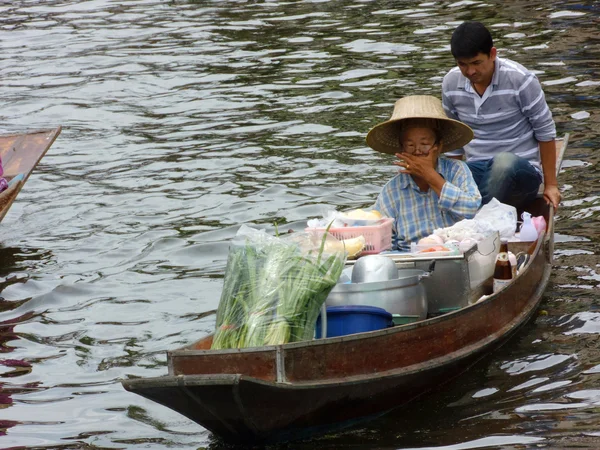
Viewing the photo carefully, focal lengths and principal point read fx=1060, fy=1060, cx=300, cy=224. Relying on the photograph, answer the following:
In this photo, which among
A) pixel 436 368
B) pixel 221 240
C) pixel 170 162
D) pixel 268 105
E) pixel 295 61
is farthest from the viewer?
pixel 295 61

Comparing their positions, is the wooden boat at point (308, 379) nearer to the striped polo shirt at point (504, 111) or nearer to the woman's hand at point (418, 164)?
the woman's hand at point (418, 164)

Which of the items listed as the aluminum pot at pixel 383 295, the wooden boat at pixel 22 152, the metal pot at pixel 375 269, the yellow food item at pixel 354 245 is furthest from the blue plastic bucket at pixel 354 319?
the wooden boat at pixel 22 152

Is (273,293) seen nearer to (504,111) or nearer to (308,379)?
(308,379)

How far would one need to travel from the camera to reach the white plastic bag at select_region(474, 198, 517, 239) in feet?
20.3

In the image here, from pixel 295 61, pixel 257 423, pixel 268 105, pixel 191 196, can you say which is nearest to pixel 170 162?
pixel 191 196

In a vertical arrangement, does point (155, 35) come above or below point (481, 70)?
below

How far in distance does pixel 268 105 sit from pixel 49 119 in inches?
104

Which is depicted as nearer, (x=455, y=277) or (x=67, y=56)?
(x=455, y=277)

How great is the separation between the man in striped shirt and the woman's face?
2.45 feet

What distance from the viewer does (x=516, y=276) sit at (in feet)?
19.2

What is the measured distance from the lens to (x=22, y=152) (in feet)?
30.5

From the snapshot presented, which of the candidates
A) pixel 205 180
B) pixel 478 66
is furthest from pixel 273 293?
pixel 205 180

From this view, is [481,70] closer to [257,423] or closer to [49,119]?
[257,423]

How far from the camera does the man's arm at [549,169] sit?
6.95m
